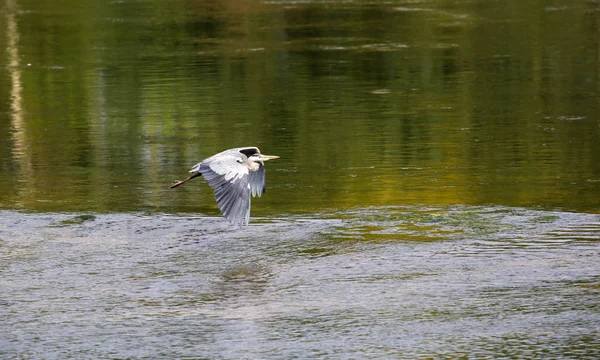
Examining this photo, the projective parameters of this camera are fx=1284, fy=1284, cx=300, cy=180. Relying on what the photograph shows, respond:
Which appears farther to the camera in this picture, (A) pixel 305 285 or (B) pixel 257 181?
(B) pixel 257 181

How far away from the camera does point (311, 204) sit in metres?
10.7

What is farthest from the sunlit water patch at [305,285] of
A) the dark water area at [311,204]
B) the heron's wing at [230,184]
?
the heron's wing at [230,184]

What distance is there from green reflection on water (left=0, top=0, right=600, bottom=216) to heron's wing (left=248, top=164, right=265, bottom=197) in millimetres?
696

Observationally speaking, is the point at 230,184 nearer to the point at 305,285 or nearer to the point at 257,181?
the point at 257,181

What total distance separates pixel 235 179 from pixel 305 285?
4.58 ft

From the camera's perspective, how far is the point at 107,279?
27.8 feet

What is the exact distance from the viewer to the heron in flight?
29.9 feet

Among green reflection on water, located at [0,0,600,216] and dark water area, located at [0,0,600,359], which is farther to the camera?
green reflection on water, located at [0,0,600,216]

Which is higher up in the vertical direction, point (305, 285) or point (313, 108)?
point (313, 108)

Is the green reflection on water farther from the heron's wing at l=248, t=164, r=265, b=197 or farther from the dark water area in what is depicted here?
the heron's wing at l=248, t=164, r=265, b=197

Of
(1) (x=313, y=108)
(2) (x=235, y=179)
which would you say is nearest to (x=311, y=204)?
(2) (x=235, y=179)

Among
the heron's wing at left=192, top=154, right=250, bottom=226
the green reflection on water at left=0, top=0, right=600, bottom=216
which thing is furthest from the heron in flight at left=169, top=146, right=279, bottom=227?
the green reflection on water at left=0, top=0, right=600, bottom=216

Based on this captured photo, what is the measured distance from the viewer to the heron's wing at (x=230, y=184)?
9094 mm

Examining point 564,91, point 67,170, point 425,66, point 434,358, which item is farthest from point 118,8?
point 434,358
